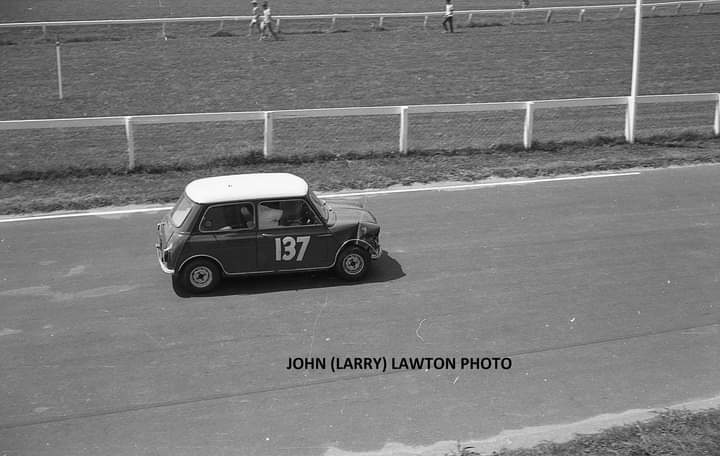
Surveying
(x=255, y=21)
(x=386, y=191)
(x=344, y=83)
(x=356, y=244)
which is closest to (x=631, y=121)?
(x=386, y=191)

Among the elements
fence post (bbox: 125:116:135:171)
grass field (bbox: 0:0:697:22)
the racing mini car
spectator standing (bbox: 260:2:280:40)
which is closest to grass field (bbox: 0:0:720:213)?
grass field (bbox: 0:0:697:22)

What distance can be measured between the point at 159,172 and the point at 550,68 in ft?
61.1

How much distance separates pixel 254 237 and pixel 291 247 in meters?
0.50

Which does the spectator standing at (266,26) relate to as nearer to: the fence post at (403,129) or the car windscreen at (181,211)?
the fence post at (403,129)

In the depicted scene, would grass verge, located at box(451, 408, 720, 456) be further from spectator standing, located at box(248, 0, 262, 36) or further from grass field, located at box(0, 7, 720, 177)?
spectator standing, located at box(248, 0, 262, 36)

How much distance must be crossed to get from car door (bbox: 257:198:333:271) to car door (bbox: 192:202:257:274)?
0.11m

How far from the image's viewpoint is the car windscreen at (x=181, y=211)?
1113 centimetres

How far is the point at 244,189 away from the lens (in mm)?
11172


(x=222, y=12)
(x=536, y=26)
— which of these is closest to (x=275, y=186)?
(x=536, y=26)

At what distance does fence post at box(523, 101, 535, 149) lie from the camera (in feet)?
62.9

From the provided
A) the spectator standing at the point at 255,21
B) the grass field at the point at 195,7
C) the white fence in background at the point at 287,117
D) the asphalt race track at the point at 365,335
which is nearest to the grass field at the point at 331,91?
the grass field at the point at 195,7

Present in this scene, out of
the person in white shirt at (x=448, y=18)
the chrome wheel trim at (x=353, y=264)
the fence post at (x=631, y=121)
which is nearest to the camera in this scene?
the chrome wheel trim at (x=353, y=264)

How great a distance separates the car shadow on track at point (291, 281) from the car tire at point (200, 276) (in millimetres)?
94

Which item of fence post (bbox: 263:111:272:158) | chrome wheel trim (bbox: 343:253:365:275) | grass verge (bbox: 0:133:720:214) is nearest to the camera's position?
chrome wheel trim (bbox: 343:253:365:275)
